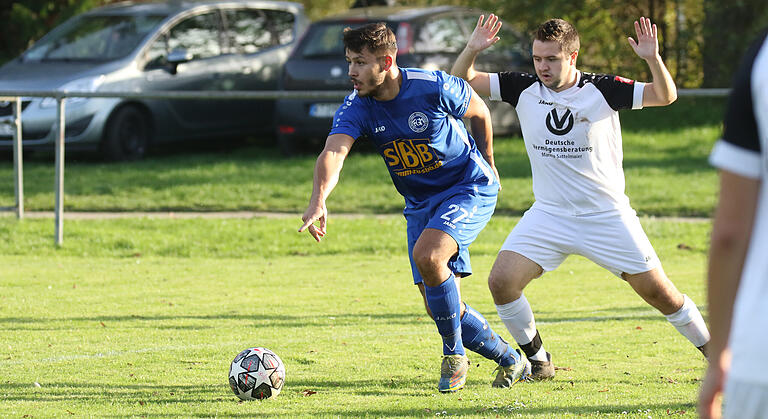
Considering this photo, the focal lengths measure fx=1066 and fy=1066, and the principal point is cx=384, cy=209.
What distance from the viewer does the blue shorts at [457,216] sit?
552 centimetres

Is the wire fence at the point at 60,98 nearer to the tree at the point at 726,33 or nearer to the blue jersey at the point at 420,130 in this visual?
the blue jersey at the point at 420,130

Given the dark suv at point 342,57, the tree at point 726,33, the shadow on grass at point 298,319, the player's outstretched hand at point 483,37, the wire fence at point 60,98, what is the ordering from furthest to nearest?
1. the tree at point 726,33
2. the dark suv at point 342,57
3. the wire fence at point 60,98
4. the shadow on grass at point 298,319
5. the player's outstretched hand at point 483,37

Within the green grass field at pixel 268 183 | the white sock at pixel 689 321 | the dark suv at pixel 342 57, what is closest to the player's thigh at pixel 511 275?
the white sock at pixel 689 321

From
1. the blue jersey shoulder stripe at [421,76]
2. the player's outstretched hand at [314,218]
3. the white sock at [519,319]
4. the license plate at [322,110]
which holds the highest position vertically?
the blue jersey shoulder stripe at [421,76]

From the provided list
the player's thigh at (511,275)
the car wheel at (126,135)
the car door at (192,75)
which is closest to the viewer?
the player's thigh at (511,275)

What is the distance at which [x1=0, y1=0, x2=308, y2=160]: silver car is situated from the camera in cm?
1420

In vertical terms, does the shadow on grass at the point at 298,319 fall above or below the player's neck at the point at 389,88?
below

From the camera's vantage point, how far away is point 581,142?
5.53m

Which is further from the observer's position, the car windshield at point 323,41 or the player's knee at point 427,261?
the car windshield at point 323,41

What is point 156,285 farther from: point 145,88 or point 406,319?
Result: point 145,88

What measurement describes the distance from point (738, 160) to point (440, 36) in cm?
1321

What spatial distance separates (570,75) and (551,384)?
1.64 m


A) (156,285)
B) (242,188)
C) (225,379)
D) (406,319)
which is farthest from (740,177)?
(242,188)

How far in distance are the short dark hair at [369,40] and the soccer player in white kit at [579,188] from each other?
789 millimetres
